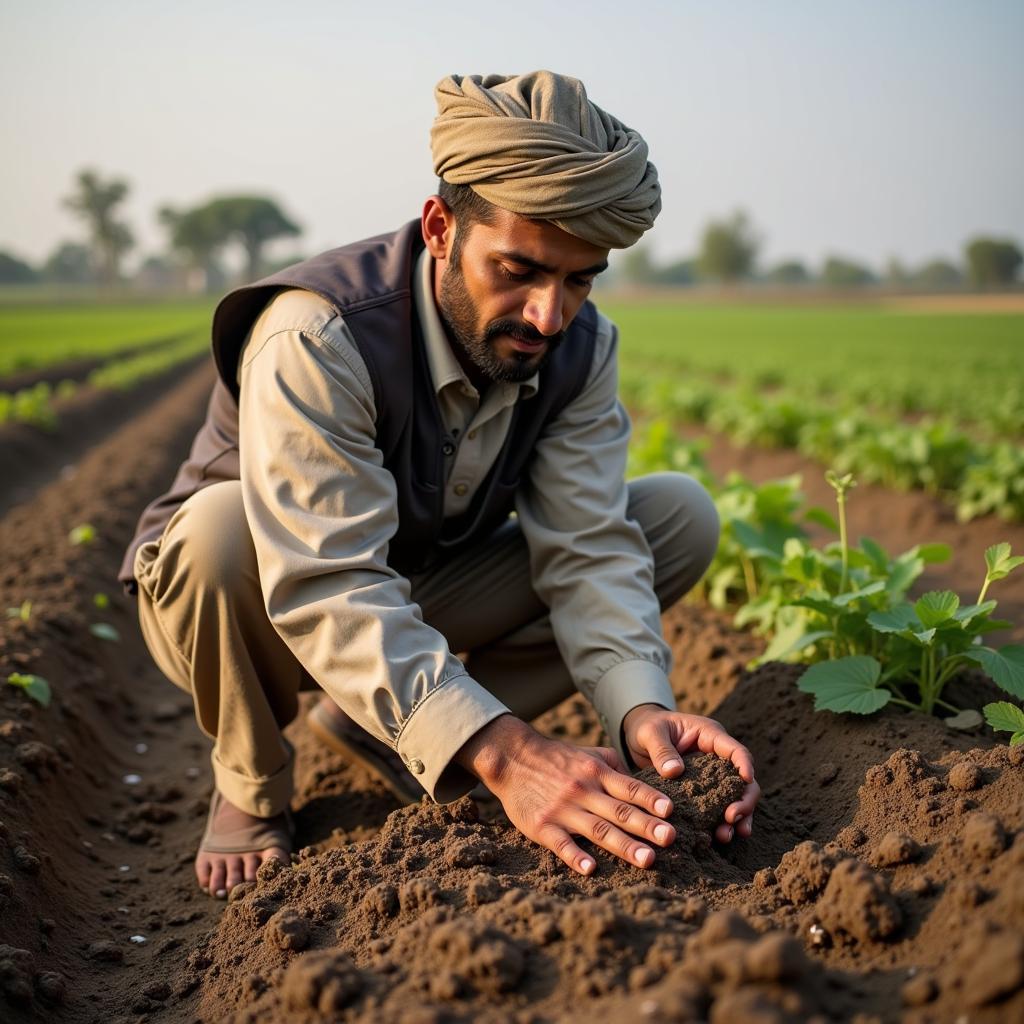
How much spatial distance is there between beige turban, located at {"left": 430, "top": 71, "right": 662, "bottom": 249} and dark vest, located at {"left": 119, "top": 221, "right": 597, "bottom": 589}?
334 millimetres

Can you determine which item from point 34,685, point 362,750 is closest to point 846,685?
point 362,750

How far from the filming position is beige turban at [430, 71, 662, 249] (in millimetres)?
2354

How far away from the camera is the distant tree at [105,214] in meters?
103

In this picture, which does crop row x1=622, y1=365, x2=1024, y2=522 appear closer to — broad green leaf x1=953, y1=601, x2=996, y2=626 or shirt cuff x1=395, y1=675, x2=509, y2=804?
broad green leaf x1=953, y1=601, x2=996, y2=626

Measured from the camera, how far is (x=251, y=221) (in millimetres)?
117812

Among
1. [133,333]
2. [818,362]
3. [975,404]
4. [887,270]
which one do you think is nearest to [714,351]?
[818,362]

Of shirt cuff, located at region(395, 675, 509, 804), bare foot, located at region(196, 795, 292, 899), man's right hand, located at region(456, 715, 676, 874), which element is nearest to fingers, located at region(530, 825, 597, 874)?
man's right hand, located at region(456, 715, 676, 874)

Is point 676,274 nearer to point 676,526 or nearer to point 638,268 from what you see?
point 638,268

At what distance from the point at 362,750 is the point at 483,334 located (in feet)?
4.70

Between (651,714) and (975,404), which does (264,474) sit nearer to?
(651,714)

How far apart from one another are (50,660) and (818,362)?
62.4 ft

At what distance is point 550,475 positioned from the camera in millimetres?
2924

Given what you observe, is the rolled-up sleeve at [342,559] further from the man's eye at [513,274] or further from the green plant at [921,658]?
the green plant at [921,658]

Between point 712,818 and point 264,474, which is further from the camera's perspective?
point 264,474
